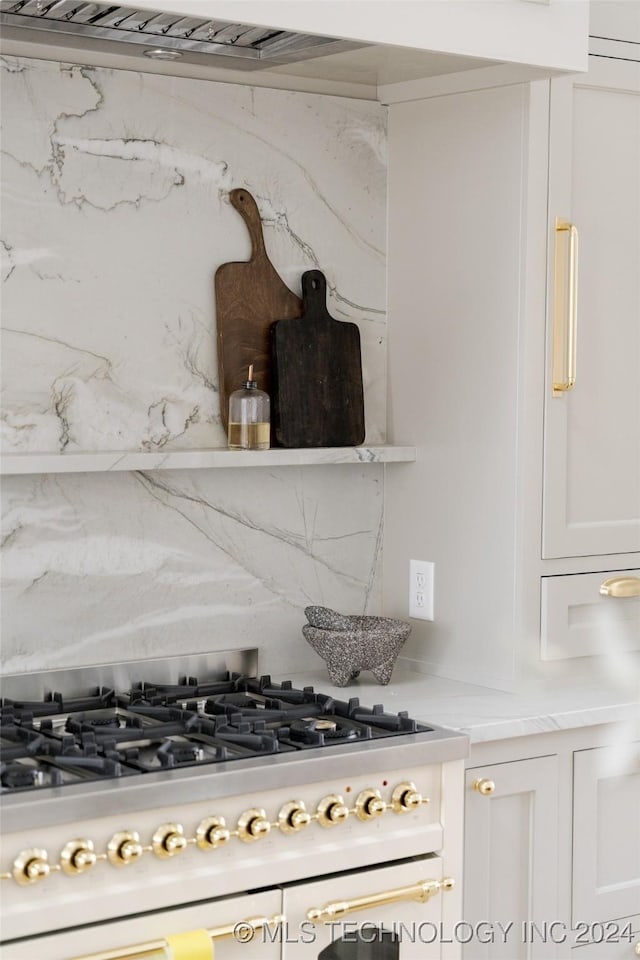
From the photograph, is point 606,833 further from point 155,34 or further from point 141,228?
point 155,34

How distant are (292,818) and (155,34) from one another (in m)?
1.31

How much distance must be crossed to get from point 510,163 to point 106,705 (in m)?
1.23

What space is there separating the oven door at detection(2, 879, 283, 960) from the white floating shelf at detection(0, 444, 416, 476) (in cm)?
73

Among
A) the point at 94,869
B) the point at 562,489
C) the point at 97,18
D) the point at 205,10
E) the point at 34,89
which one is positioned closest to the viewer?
the point at 94,869

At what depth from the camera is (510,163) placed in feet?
7.85

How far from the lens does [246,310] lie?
98.2 inches

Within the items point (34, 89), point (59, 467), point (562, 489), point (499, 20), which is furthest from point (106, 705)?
point (499, 20)

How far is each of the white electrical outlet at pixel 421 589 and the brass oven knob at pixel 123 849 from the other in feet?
3.20

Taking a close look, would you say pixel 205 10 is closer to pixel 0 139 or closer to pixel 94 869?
pixel 0 139

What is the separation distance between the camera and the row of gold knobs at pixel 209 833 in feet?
5.58

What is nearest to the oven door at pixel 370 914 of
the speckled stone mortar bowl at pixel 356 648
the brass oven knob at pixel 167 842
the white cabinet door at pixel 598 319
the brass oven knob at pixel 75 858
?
the brass oven knob at pixel 167 842

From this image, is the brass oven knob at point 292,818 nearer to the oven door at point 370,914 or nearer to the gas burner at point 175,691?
the oven door at point 370,914

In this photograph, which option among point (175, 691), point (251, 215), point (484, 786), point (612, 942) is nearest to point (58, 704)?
point (175, 691)

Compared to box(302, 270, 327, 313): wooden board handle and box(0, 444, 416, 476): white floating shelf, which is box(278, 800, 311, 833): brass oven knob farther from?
box(302, 270, 327, 313): wooden board handle
